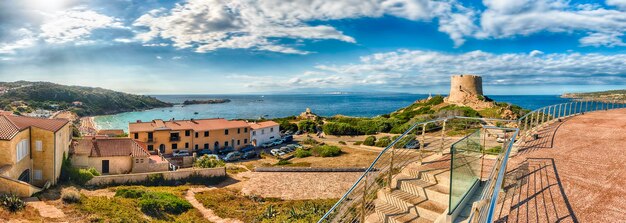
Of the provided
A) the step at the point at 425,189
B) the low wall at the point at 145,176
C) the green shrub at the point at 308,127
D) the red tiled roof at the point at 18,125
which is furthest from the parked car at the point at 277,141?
the step at the point at 425,189

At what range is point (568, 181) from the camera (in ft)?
19.4

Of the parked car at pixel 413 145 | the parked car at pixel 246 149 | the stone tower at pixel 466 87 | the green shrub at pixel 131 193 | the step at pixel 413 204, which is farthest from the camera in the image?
the stone tower at pixel 466 87

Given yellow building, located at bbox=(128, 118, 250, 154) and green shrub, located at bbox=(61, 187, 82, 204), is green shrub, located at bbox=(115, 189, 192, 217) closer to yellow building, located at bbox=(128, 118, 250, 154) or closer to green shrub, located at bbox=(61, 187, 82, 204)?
green shrub, located at bbox=(61, 187, 82, 204)

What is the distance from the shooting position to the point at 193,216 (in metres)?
16.4

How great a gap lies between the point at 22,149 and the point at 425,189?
2176 cm

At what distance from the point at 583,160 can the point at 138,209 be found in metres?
17.3

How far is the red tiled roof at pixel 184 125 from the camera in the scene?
36.3m

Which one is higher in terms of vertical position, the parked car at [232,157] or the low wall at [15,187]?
the low wall at [15,187]

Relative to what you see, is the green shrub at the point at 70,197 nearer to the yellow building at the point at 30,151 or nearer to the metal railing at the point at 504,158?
the yellow building at the point at 30,151

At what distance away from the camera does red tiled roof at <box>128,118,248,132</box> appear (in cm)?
3634

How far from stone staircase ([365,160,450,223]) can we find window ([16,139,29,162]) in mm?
20405

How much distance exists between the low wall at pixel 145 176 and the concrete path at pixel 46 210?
5.60m

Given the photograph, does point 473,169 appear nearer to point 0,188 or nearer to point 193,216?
point 193,216

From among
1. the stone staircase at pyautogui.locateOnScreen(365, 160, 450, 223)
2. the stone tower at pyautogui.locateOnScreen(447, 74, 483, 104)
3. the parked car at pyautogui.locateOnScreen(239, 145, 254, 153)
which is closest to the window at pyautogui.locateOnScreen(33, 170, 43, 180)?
the parked car at pyautogui.locateOnScreen(239, 145, 254, 153)
